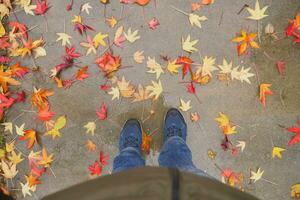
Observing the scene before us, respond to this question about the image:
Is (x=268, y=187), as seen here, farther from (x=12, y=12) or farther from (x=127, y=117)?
(x=12, y=12)

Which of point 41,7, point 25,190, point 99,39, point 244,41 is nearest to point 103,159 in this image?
point 25,190

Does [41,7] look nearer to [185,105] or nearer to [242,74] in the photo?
[185,105]

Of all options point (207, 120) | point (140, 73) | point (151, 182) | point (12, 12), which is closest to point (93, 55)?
point (140, 73)

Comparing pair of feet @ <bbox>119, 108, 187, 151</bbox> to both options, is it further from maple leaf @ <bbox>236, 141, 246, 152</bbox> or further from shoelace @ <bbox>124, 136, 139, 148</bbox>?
maple leaf @ <bbox>236, 141, 246, 152</bbox>

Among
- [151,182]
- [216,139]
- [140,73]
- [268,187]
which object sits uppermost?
[151,182]

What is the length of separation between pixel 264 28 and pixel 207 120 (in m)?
0.80

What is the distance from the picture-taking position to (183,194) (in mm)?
1567

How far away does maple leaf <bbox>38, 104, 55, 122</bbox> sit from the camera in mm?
3086

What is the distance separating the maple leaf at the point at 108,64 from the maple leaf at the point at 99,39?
9 centimetres

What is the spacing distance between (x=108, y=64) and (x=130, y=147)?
0.66m

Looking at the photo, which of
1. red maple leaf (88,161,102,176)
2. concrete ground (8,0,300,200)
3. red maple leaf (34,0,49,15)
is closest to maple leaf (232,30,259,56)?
concrete ground (8,0,300,200)

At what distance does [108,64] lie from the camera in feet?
9.93

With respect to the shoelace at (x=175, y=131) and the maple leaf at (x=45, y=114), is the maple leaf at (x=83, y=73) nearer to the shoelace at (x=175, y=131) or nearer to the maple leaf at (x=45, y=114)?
the maple leaf at (x=45, y=114)

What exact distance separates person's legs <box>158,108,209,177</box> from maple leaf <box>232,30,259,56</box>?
0.67m
